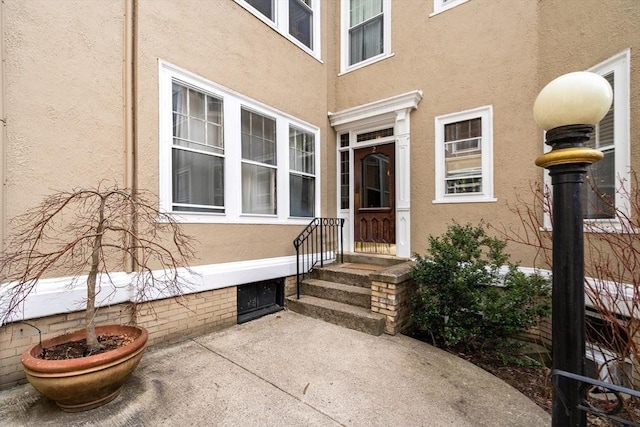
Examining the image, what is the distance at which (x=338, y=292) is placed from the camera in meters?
4.70

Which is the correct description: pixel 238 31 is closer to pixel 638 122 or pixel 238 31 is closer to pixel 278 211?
pixel 278 211

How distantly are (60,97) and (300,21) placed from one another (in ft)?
15.0

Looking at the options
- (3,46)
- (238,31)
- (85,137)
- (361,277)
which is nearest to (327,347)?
(361,277)

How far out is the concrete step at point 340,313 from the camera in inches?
158

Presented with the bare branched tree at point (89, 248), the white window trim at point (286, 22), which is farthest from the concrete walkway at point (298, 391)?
the white window trim at point (286, 22)

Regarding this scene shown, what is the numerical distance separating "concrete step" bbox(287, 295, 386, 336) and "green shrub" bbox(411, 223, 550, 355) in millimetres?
583

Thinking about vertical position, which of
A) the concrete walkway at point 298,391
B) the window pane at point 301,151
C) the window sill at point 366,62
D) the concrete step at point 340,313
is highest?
the window sill at point 366,62

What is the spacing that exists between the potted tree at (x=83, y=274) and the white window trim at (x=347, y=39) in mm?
4953

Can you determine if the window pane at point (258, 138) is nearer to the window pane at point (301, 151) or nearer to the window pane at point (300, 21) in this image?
the window pane at point (301, 151)

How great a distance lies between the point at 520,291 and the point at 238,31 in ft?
17.4

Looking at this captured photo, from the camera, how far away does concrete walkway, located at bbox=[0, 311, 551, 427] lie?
7.73ft

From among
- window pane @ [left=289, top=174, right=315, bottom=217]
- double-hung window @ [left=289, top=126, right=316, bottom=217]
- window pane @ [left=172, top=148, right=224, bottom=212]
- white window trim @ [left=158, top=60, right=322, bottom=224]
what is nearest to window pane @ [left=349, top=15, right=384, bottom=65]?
white window trim @ [left=158, top=60, right=322, bottom=224]

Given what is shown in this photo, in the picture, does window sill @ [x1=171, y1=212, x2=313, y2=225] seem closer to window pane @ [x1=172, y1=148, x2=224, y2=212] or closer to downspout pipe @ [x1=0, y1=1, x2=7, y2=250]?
window pane @ [x1=172, y1=148, x2=224, y2=212]

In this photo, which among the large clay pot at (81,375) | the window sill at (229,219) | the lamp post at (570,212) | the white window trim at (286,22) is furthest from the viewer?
the white window trim at (286,22)
